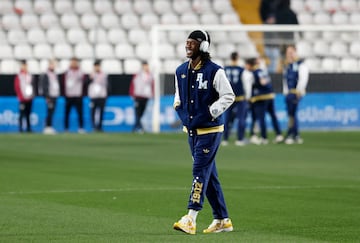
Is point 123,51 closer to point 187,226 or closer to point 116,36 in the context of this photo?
point 116,36

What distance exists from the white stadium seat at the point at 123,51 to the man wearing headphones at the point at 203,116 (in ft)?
88.2

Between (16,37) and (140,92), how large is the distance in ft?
19.6

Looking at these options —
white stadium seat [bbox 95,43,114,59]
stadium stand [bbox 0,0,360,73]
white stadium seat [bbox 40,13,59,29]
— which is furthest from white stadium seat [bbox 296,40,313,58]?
white stadium seat [bbox 40,13,59,29]

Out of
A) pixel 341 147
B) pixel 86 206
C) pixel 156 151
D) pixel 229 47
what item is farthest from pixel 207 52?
pixel 229 47

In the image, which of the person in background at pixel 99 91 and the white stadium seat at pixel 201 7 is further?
the white stadium seat at pixel 201 7

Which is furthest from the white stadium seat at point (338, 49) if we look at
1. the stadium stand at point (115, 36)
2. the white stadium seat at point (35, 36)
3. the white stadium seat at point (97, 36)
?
the white stadium seat at point (35, 36)

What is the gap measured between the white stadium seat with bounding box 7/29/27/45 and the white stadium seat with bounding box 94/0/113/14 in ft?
10.0

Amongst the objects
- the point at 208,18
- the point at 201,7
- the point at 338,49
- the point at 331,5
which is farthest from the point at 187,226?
the point at 331,5

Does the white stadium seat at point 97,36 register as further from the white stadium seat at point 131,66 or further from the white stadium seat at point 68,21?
the white stadium seat at point 131,66

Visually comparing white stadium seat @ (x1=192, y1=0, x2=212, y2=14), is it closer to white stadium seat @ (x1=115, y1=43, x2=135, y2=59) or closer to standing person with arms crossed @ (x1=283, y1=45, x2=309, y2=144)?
white stadium seat @ (x1=115, y1=43, x2=135, y2=59)

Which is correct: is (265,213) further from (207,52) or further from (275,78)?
(275,78)

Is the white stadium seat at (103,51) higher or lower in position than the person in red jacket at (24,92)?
higher

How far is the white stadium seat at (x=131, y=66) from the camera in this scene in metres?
37.2

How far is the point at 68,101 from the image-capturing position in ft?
110
